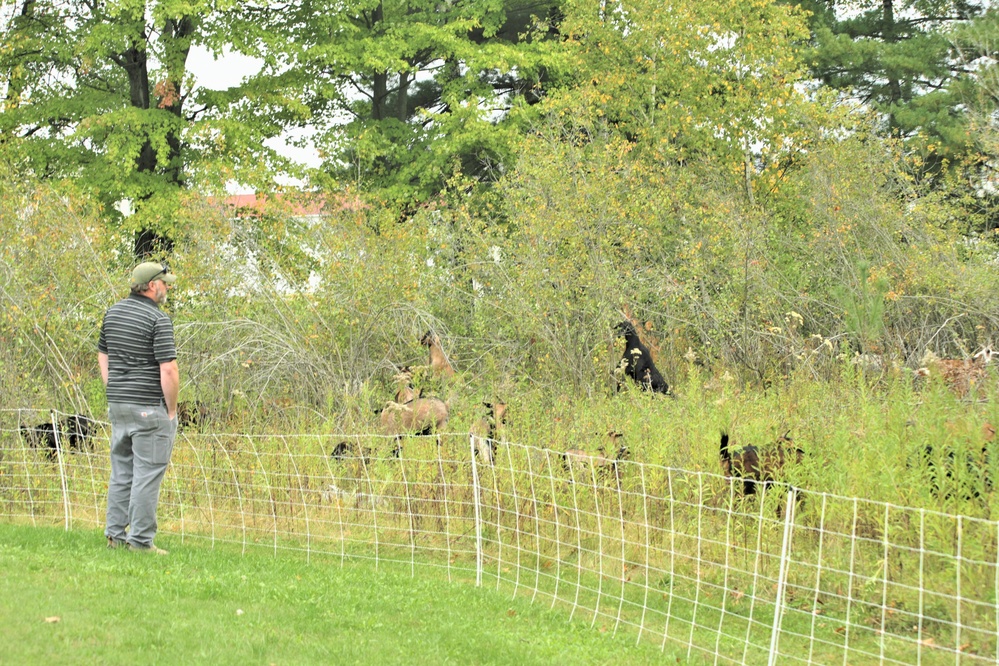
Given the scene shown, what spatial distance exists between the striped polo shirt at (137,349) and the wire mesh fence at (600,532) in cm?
121

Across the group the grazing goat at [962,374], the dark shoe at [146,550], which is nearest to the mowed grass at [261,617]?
the dark shoe at [146,550]

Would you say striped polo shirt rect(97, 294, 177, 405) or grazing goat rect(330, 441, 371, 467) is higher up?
striped polo shirt rect(97, 294, 177, 405)

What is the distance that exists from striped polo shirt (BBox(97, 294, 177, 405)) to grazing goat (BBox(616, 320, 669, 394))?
19.2 ft

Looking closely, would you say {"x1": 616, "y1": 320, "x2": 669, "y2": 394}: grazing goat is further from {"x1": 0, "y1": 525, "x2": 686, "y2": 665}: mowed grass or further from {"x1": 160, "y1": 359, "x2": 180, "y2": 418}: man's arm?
{"x1": 160, "y1": 359, "x2": 180, "y2": 418}: man's arm

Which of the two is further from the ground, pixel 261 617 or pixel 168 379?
pixel 168 379

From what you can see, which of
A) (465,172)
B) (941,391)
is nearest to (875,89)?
(465,172)

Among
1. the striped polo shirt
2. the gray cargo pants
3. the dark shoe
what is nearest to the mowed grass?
the dark shoe

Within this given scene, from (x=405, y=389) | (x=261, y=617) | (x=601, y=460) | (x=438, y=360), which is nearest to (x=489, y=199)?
(x=438, y=360)

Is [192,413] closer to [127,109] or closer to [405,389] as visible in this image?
[405,389]

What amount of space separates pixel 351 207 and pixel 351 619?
32.6ft

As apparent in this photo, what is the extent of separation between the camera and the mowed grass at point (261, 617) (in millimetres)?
5238

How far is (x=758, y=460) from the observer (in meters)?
7.53

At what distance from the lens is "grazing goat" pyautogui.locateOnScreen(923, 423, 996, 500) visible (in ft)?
20.6

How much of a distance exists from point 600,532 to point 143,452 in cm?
296
